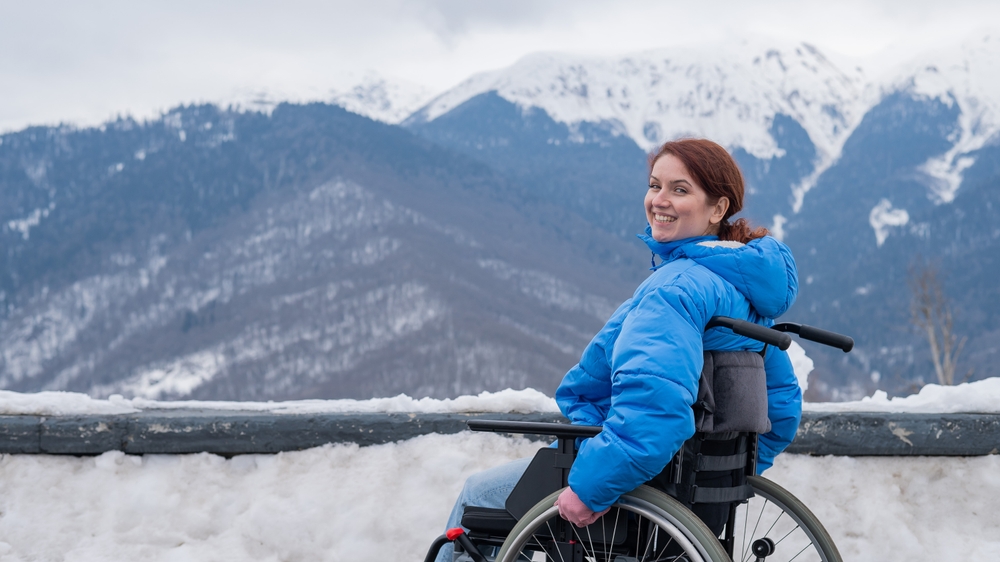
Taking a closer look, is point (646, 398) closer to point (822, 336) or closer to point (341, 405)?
point (822, 336)

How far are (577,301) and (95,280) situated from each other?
101 m

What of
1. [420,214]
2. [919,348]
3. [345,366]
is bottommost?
[345,366]

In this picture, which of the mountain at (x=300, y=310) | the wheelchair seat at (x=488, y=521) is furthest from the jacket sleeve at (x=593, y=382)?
the mountain at (x=300, y=310)

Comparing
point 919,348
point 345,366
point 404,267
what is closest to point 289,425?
point 345,366

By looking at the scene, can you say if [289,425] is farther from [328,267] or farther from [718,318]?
[328,267]

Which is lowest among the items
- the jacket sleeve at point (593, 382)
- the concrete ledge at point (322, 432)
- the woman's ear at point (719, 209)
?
the concrete ledge at point (322, 432)

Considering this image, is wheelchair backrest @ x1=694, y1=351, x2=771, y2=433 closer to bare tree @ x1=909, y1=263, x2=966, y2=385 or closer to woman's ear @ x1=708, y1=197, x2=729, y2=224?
woman's ear @ x1=708, y1=197, x2=729, y2=224

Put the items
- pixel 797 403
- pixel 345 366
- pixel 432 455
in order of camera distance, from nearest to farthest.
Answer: pixel 797 403 < pixel 432 455 < pixel 345 366

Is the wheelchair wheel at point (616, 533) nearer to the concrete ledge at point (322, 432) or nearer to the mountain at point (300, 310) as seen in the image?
the concrete ledge at point (322, 432)

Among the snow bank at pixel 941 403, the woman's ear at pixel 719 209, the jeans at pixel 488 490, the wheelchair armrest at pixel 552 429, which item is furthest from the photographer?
the snow bank at pixel 941 403

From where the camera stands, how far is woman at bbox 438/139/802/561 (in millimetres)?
1739

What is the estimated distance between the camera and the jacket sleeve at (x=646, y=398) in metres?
1.73

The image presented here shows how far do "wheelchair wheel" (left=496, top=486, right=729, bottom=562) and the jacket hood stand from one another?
1.64 ft

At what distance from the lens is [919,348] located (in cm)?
12794
